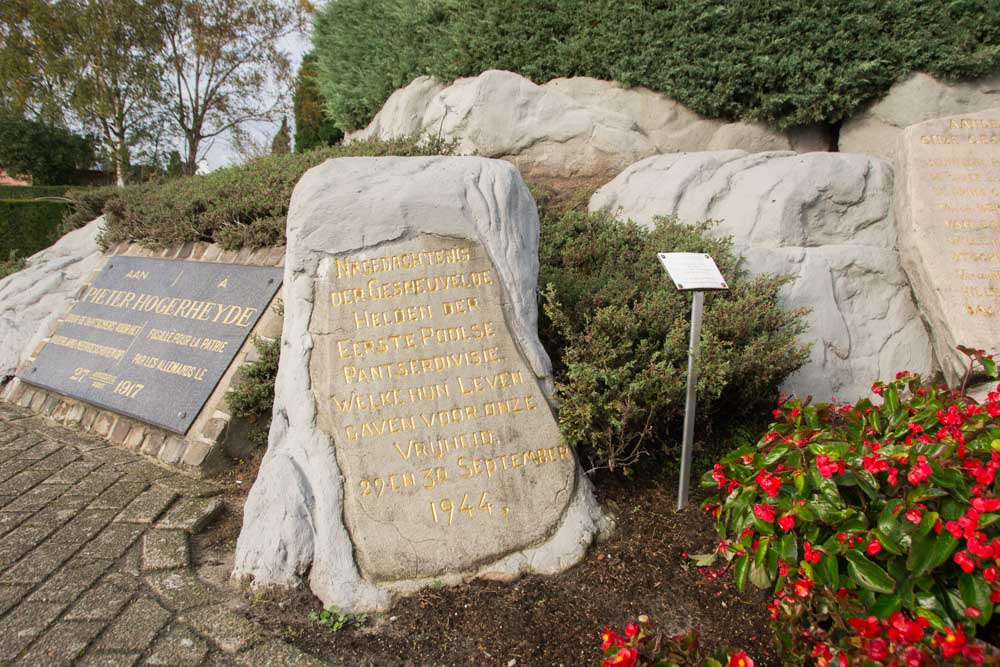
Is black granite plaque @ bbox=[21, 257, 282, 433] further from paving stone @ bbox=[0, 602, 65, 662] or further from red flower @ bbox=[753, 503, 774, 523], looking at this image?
red flower @ bbox=[753, 503, 774, 523]

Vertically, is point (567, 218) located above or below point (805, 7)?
below

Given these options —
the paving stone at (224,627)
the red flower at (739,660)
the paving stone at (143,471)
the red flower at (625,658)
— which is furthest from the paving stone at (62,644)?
the red flower at (739,660)

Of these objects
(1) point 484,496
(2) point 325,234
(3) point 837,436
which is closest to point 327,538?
(1) point 484,496

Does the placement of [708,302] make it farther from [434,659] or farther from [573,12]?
[573,12]

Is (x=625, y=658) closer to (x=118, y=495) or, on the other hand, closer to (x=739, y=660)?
(x=739, y=660)

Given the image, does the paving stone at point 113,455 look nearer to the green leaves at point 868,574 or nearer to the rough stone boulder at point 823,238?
the green leaves at point 868,574

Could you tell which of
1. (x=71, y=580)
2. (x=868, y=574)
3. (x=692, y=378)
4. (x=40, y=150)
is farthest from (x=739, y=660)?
(x=40, y=150)

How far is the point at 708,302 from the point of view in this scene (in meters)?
3.61

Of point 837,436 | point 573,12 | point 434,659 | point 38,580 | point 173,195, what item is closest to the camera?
point 434,659

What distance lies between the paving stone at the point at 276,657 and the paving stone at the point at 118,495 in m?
1.48

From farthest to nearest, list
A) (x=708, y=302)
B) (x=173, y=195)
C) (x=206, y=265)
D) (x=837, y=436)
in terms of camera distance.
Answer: (x=173, y=195) → (x=206, y=265) → (x=708, y=302) → (x=837, y=436)

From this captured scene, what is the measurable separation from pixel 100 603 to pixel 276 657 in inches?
33.0

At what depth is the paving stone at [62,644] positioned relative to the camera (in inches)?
81.7

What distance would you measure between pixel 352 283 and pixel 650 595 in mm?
1937
